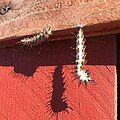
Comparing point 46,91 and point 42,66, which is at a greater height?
point 42,66

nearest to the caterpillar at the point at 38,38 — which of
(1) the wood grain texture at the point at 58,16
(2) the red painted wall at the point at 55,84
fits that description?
(1) the wood grain texture at the point at 58,16

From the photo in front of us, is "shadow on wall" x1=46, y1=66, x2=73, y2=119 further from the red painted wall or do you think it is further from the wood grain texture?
the wood grain texture

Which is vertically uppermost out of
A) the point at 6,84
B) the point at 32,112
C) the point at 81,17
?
the point at 81,17

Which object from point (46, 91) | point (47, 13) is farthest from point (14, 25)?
point (46, 91)

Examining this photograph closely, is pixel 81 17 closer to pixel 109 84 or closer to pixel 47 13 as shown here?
pixel 47 13

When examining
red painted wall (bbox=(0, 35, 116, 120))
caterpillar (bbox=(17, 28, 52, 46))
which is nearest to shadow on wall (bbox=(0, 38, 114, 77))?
red painted wall (bbox=(0, 35, 116, 120))

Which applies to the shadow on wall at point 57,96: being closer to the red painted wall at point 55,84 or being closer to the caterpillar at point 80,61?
the red painted wall at point 55,84
